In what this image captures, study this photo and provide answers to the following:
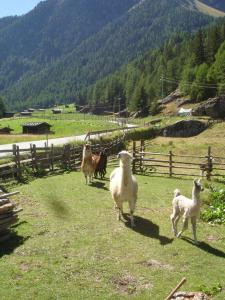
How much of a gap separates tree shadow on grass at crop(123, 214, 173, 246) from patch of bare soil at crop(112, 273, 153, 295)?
8.42 feet

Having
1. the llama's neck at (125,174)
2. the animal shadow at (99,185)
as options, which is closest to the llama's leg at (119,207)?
the llama's neck at (125,174)

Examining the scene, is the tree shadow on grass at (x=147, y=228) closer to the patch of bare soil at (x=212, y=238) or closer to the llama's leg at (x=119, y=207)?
the llama's leg at (x=119, y=207)

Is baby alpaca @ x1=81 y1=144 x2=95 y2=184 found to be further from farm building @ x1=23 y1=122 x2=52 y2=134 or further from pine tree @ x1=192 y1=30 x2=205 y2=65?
pine tree @ x1=192 y1=30 x2=205 y2=65

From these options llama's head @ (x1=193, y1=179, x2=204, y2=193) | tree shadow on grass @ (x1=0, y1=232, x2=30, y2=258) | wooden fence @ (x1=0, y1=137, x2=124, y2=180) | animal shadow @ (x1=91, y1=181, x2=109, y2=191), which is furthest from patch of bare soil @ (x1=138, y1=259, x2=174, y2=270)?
wooden fence @ (x1=0, y1=137, x2=124, y2=180)

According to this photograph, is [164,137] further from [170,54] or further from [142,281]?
[170,54]

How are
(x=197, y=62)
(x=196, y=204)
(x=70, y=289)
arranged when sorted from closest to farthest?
(x=70, y=289)
(x=196, y=204)
(x=197, y=62)

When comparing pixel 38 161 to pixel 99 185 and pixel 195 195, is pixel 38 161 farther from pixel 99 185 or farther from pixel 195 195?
pixel 195 195

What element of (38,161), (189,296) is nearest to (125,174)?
(189,296)

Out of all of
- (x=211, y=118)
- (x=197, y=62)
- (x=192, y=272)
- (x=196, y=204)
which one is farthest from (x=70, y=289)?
(x=197, y=62)

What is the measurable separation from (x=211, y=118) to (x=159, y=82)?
6421 centimetres

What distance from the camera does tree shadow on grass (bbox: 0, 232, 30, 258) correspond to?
42.9 ft

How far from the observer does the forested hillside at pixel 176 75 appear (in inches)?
3718

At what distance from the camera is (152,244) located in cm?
1360

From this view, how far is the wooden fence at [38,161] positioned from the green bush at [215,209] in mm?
10252
